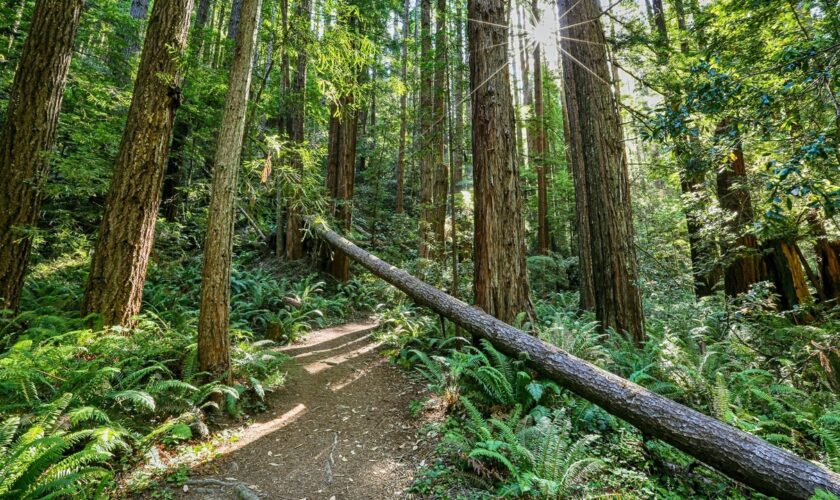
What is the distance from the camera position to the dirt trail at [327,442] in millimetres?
3465

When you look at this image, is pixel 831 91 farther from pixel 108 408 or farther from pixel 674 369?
pixel 108 408

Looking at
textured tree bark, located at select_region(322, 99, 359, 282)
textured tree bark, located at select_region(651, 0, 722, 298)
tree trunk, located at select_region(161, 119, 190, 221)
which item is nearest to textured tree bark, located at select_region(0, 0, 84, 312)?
tree trunk, located at select_region(161, 119, 190, 221)

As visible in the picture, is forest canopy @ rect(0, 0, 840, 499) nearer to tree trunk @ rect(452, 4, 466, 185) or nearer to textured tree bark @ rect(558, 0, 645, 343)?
textured tree bark @ rect(558, 0, 645, 343)

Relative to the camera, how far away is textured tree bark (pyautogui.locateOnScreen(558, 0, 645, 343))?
6148mm

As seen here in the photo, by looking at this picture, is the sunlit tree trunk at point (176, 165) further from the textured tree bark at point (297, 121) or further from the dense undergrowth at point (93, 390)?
the dense undergrowth at point (93, 390)

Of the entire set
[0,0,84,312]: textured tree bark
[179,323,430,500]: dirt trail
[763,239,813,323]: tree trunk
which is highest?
[0,0,84,312]: textured tree bark

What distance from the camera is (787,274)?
7.02 m

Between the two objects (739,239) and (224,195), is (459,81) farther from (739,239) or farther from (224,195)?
(224,195)

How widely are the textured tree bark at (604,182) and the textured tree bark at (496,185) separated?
4.92 feet

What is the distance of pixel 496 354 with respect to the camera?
15.5 ft

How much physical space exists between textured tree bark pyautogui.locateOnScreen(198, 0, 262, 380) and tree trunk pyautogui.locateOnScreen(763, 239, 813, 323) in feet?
29.9

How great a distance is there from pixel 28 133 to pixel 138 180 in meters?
1.95

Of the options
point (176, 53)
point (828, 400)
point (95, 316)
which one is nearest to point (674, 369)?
point (828, 400)

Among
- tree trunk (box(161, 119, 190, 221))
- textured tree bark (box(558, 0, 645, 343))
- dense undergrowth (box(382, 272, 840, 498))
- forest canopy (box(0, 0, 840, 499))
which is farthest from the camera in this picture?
tree trunk (box(161, 119, 190, 221))
